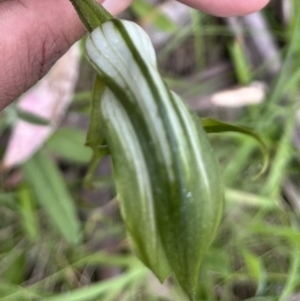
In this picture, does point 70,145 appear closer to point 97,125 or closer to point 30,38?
point 30,38

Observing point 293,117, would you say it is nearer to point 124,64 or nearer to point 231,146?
point 231,146

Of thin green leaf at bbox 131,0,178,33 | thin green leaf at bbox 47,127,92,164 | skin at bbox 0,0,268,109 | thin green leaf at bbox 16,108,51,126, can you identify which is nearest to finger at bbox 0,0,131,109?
skin at bbox 0,0,268,109

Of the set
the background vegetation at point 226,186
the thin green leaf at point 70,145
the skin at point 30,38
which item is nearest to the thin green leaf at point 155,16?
the background vegetation at point 226,186

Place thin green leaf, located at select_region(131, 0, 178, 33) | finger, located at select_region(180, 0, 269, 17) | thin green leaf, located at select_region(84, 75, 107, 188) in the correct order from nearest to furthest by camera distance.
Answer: thin green leaf, located at select_region(84, 75, 107, 188)
finger, located at select_region(180, 0, 269, 17)
thin green leaf, located at select_region(131, 0, 178, 33)

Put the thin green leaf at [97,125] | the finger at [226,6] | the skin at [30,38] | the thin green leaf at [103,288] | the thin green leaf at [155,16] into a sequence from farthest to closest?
the thin green leaf at [155,16] → the thin green leaf at [103,288] → the finger at [226,6] → the skin at [30,38] → the thin green leaf at [97,125]

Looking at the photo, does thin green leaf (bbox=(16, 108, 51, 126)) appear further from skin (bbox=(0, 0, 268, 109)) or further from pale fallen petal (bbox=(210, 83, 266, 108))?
pale fallen petal (bbox=(210, 83, 266, 108))

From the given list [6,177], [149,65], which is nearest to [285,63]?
[6,177]

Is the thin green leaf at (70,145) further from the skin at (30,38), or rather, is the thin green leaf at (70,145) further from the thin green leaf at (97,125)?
the thin green leaf at (97,125)

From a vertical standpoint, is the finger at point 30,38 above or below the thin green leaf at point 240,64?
above
